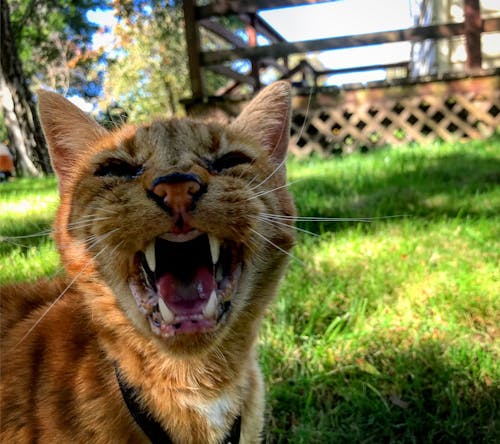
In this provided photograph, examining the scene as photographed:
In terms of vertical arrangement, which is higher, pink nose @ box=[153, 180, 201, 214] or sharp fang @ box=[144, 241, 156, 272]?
pink nose @ box=[153, 180, 201, 214]

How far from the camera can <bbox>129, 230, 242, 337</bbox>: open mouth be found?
1371mm

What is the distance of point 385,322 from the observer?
95.1 inches

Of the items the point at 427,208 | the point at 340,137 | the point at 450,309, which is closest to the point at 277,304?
the point at 450,309

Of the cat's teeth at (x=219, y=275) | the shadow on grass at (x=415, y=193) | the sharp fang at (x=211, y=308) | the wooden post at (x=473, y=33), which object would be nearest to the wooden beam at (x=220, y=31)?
the wooden post at (x=473, y=33)

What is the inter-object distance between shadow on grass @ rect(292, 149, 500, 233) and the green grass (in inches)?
0.8

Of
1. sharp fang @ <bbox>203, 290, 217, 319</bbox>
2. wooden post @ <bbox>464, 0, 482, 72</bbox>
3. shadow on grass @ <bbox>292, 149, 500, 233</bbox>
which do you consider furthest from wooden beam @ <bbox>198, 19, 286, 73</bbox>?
sharp fang @ <bbox>203, 290, 217, 319</bbox>

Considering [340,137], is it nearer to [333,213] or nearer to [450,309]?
[333,213]

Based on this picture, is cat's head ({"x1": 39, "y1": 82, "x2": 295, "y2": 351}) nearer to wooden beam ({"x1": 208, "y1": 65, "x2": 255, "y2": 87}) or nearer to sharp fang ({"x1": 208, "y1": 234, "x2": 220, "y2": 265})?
sharp fang ({"x1": 208, "y1": 234, "x2": 220, "y2": 265})

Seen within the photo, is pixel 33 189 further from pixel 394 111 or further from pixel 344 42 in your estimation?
pixel 394 111

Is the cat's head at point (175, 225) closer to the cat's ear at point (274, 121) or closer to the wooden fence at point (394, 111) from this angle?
the cat's ear at point (274, 121)

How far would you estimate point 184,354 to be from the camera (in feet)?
4.68

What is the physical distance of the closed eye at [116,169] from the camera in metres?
1.58

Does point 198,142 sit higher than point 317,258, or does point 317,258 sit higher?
point 198,142

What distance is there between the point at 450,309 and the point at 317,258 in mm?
872
